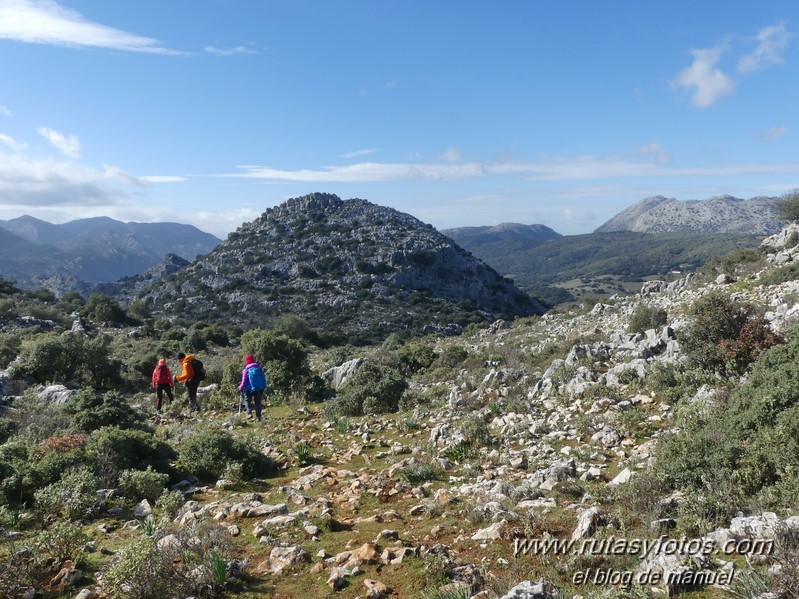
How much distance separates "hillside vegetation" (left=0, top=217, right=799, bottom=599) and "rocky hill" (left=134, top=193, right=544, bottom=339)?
4071cm

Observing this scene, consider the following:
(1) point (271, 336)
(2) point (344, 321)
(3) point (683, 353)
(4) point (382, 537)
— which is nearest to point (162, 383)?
(1) point (271, 336)

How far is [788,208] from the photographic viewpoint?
141 feet

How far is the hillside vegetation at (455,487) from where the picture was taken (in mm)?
4379

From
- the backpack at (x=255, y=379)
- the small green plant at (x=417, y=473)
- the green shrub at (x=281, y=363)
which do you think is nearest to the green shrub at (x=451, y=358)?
the green shrub at (x=281, y=363)

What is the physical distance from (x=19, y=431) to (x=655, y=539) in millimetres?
11879

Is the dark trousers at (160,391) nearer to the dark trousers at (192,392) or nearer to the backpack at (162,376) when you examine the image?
the backpack at (162,376)

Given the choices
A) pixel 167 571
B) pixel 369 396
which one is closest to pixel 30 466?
pixel 167 571

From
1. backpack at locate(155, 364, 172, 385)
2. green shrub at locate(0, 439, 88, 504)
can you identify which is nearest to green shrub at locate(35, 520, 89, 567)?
green shrub at locate(0, 439, 88, 504)

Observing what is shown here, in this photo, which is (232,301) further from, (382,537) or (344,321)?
(382,537)

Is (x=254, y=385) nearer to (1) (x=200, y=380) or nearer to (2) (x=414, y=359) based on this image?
(1) (x=200, y=380)

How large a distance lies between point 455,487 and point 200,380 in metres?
10.2

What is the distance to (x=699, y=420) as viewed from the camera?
741 centimetres

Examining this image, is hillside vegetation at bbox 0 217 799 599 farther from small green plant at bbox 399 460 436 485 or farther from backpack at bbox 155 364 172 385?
backpack at bbox 155 364 172 385

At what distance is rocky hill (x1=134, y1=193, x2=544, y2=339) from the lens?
215 ft
